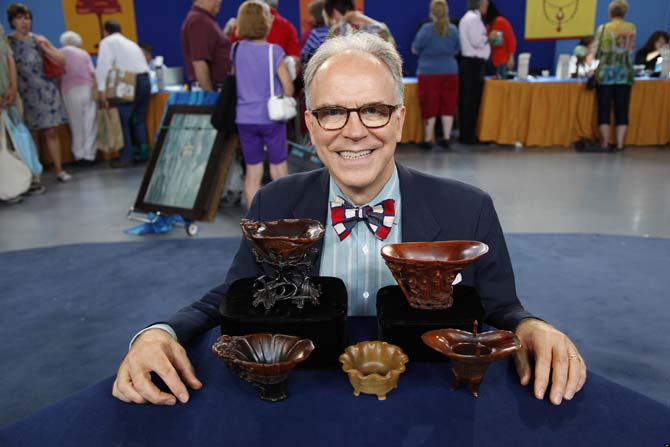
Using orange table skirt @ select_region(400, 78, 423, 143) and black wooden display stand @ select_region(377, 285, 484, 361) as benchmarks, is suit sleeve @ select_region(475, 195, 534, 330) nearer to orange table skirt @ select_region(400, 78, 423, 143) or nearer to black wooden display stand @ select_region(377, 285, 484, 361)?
black wooden display stand @ select_region(377, 285, 484, 361)

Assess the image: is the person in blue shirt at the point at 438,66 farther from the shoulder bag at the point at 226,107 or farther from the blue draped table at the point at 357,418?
the blue draped table at the point at 357,418

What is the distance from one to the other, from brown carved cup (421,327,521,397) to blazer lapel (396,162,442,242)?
0.41 metres

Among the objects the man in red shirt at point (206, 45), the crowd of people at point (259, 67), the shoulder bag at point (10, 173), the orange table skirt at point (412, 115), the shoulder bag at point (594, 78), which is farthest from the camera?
the orange table skirt at point (412, 115)

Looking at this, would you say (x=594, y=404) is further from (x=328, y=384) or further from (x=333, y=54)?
(x=333, y=54)

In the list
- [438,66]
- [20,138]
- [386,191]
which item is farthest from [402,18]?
[386,191]

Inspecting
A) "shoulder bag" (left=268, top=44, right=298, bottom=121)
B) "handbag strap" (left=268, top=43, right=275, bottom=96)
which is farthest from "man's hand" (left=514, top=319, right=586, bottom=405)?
"handbag strap" (left=268, top=43, right=275, bottom=96)

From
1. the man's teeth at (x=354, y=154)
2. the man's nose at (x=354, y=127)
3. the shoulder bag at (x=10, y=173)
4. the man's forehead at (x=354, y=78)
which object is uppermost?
the man's forehead at (x=354, y=78)

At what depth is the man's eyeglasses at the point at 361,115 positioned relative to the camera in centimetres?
130

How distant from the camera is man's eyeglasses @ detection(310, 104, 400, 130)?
1.30m

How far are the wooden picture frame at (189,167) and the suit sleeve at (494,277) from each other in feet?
10.8

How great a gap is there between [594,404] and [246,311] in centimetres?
67

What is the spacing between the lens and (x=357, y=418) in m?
1.01

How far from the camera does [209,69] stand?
16.4 ft

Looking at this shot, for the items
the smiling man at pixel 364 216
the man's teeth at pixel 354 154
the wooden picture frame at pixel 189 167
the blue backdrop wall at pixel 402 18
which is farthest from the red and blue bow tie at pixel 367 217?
the blue backdrop wall at pixel 402 18
